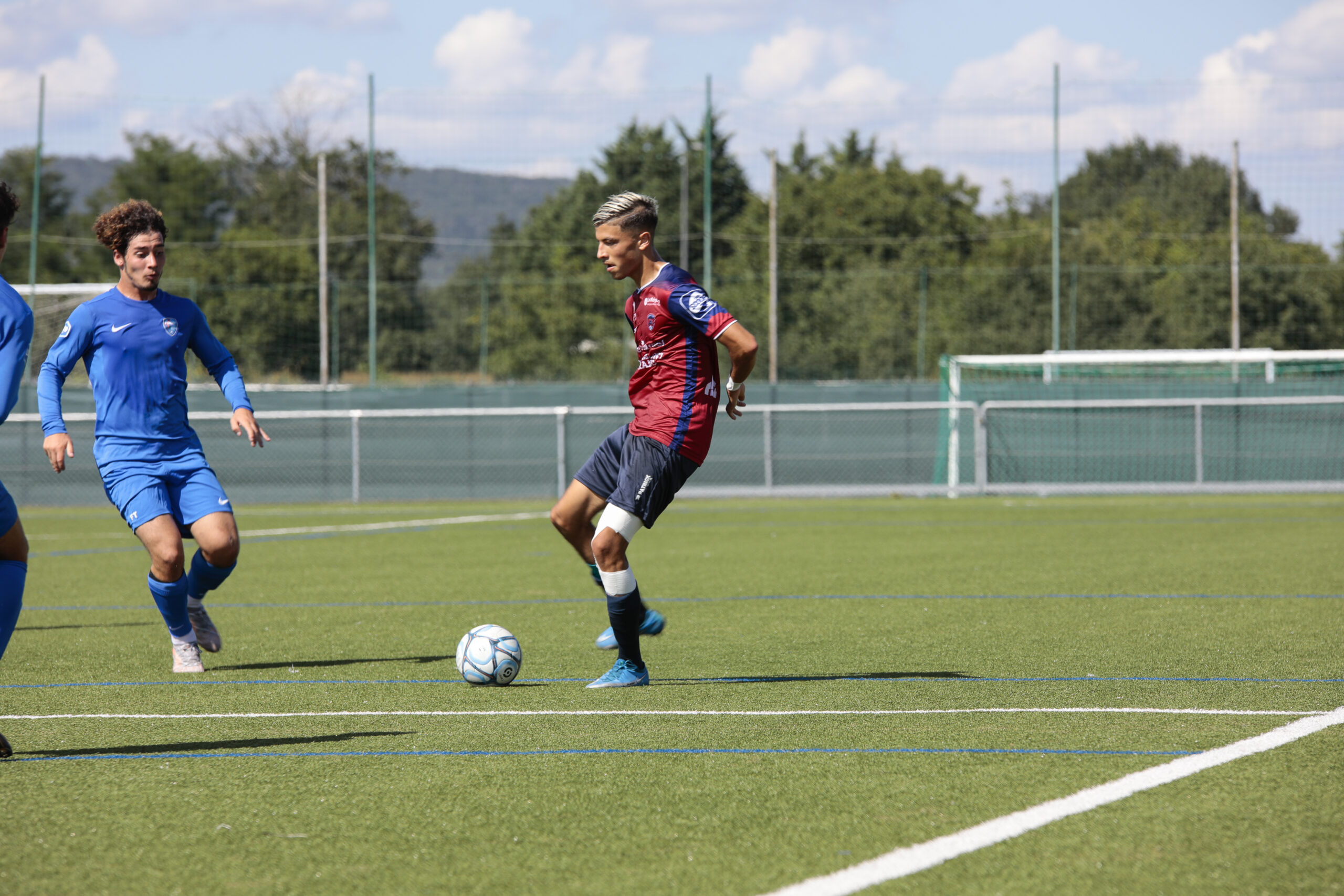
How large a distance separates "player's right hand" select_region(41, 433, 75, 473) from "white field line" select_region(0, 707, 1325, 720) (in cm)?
96

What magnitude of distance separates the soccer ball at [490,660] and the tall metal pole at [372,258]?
2056 cm

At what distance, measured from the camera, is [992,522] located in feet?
48.2

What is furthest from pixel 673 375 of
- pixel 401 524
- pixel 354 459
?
pixel 354 459

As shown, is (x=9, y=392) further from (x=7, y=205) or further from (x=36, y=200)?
(x=36, y=200)

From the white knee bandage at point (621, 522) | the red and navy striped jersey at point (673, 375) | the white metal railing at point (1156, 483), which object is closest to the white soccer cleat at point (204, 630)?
the white knee bandage at point (621, 522)

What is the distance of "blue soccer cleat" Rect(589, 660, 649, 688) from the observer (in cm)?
557

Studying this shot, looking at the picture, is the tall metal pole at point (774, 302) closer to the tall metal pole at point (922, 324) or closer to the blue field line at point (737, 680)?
the tall metal pole at point (922, 324)

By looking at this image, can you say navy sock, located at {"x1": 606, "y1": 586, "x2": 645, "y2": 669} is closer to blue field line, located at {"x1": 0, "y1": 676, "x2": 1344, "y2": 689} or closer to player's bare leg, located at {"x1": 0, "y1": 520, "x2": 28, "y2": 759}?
blue field line, located at {"x1": 0, "y1": 676, "x2": 1344, "y2": 689}

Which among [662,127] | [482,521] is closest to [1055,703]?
[482,521]

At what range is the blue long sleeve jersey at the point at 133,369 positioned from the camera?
6082 millimetres

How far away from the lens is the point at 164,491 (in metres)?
6.18

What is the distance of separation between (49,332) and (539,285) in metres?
9.30

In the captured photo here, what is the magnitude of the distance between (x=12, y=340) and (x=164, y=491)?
217 centimetres

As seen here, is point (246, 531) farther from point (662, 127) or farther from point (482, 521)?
point (662, 127)
